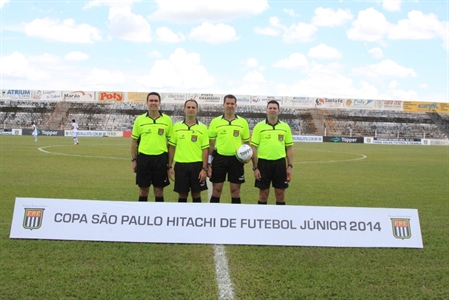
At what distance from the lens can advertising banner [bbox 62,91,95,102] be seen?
174ft

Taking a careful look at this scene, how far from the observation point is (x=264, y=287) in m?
3.65

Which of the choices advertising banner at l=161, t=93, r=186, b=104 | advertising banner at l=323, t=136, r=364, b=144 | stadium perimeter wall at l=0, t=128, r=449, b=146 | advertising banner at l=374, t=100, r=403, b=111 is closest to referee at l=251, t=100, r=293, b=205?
stadium perimeter wall at l=0, t=128, r=449, b=146

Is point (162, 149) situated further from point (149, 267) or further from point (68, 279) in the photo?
point (68, 279)

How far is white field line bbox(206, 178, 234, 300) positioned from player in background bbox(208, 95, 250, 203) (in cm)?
114

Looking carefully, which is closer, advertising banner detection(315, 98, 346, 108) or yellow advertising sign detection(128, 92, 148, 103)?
yellow advertising sign detection(128, 92, 148, 103)

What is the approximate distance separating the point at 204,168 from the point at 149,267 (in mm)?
1818

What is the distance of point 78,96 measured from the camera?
174ft

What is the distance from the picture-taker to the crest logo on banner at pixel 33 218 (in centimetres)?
459

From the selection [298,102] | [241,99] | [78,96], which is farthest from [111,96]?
[298,102]

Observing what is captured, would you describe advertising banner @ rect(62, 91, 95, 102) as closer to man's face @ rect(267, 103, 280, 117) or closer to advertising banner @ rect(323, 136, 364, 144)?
advertising banner @ rect(323, 136, 364, 144)

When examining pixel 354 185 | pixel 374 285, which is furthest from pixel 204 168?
pixel 354 185

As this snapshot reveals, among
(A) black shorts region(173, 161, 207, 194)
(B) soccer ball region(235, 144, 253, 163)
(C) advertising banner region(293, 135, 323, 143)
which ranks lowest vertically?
(C) advertising banner region(293, 135, 323, 143)

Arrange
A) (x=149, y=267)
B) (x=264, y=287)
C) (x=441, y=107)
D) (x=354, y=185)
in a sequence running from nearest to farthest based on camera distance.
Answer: (x=264, y=287)
(x=149, y=267)
(x=354, y=185)
(x=441, y=107)

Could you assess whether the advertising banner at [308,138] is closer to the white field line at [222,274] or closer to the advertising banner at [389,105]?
the advertising banner at [389,105]
